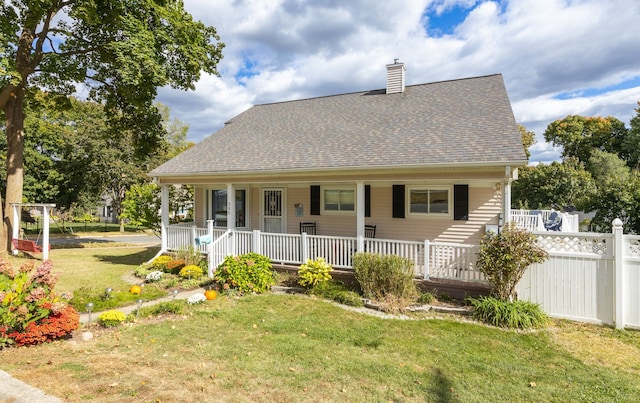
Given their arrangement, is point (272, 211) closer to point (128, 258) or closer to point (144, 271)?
point (144, 271)

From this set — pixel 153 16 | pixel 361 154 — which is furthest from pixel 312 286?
pixel 153 16

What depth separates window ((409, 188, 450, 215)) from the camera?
9773 millimetres

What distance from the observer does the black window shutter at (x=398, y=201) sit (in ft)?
33.3

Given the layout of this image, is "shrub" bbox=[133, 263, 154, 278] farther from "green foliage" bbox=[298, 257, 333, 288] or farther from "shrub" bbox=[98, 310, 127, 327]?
"green foliage" bbox=[298, 257, 333, 288]

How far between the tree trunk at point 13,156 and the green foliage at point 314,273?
12.9 metres

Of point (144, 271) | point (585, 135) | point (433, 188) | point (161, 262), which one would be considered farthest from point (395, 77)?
point (585, 135)

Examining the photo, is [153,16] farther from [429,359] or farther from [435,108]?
[429,359]

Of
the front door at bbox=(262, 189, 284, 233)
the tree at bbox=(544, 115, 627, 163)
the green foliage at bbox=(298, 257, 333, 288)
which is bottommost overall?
the green foliage at bbox=(298, 257, 333, 288)

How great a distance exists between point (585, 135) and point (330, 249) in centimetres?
4955

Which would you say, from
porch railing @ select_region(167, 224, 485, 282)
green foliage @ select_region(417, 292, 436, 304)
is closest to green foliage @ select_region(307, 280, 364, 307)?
porch railing @ select_region(167, 224, 485, 282)

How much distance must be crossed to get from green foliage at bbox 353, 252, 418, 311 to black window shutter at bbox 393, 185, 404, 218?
8.82ft

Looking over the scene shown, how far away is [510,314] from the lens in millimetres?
6371

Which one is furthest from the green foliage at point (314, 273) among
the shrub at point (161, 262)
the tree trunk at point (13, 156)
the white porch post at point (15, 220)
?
the tree trunk at point (13, 156)

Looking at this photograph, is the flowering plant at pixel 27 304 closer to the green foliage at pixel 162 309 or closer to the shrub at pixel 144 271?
the green foliage at pixel 162 309
